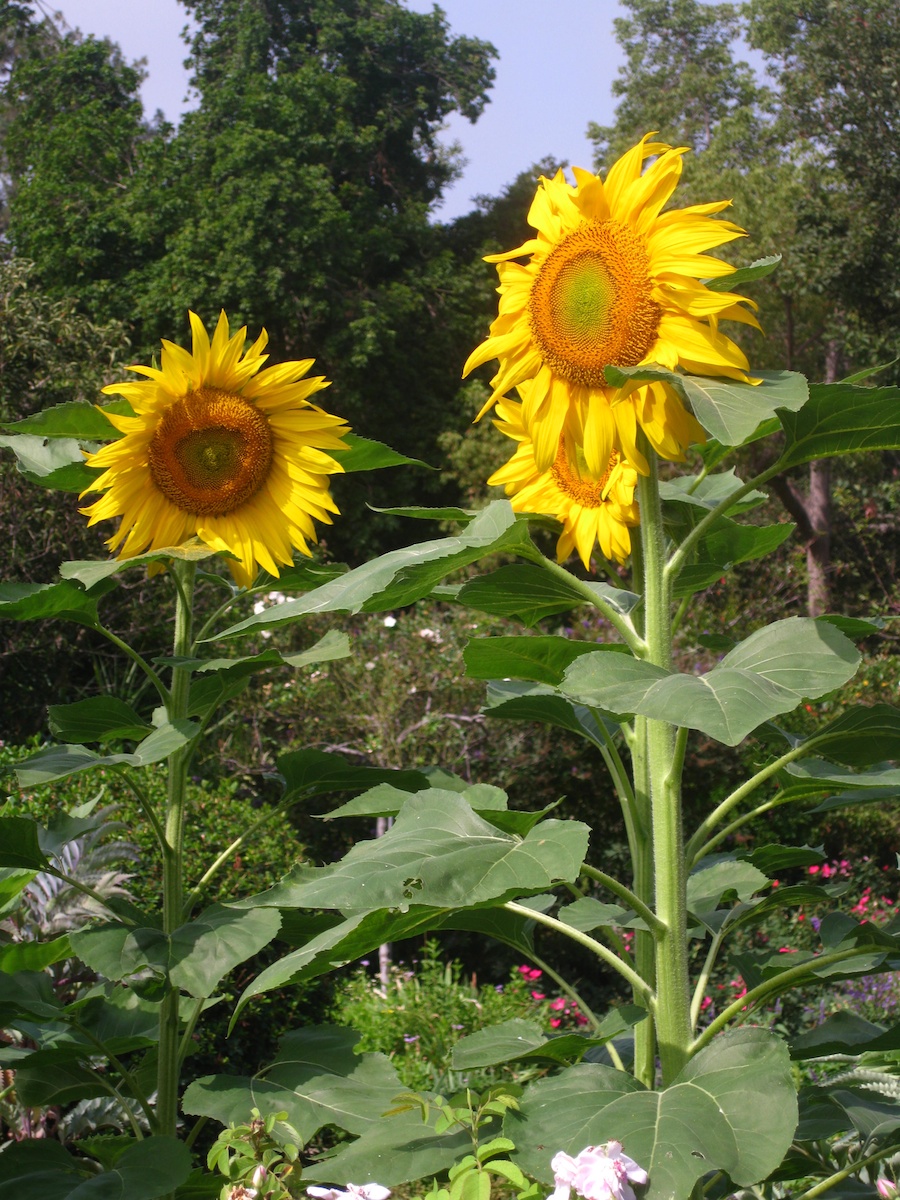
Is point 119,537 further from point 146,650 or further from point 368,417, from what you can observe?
point 368,417

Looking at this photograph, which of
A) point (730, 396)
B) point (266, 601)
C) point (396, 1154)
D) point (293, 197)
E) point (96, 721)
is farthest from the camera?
point (293, 197)

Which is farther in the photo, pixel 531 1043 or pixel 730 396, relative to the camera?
pixel 531 1043

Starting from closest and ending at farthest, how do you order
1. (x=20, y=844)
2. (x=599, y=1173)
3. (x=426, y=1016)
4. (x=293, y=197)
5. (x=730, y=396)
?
1. (x=599, y=1173)
2. (x=730, y=396)
3. (x=20, y=844)
4. (x=426, y=1016)
5. (x=293, y=197)

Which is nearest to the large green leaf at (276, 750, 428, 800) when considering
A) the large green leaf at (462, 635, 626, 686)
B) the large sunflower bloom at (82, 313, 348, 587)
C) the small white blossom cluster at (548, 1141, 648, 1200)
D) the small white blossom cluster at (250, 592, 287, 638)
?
the large sunflower bloom at (82, 313, 348, 587)

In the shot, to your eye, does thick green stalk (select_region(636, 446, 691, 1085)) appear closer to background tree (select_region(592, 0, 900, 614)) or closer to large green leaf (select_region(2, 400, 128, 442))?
large green leaf (select_region(2, 400, 128, 442))

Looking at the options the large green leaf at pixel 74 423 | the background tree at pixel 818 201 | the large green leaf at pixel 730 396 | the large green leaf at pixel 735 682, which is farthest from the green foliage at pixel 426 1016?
the background tree at pixel 818 201

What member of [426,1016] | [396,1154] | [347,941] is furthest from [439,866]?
[426,1016]

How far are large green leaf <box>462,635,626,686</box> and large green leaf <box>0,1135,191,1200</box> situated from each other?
0.74 m

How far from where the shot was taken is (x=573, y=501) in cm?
158

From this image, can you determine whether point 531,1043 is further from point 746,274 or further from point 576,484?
point 746,274

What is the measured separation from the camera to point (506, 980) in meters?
5.98

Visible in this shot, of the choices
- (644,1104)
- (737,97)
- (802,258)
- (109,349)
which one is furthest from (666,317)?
(737,97)

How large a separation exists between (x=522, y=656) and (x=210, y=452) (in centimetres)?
62

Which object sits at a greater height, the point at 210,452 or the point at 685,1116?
the point at 210,452
